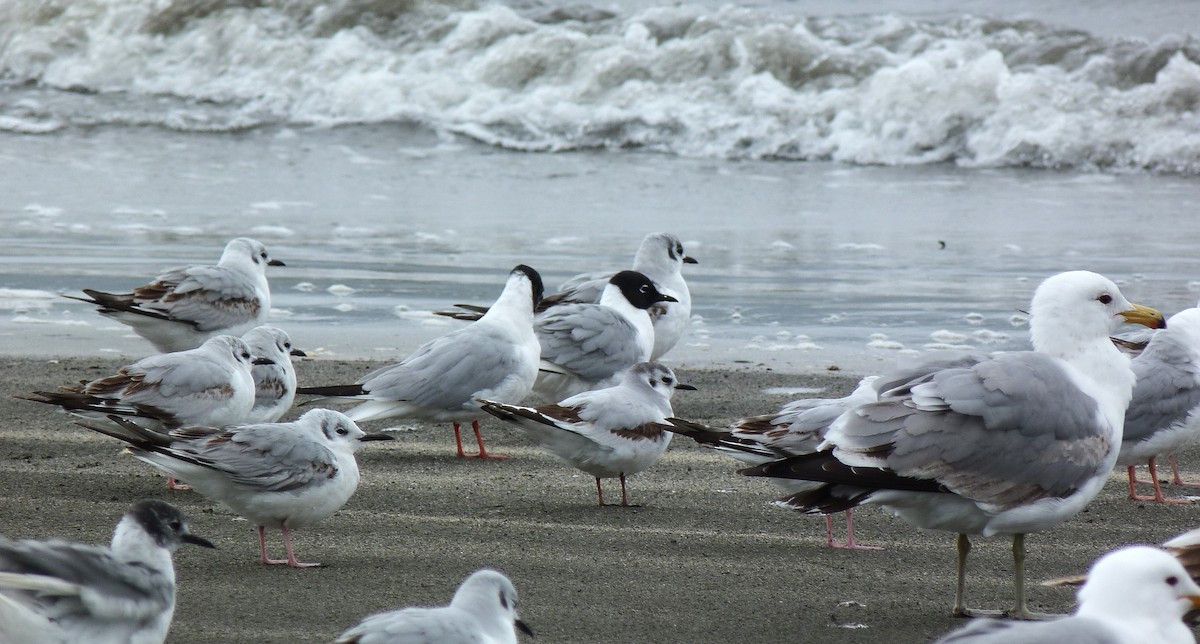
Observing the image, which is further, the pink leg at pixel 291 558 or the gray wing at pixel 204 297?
the gray wing at pixel 204 297

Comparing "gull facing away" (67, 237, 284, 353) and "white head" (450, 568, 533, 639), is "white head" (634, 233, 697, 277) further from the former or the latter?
"white head" (450, 568, 533, 639)

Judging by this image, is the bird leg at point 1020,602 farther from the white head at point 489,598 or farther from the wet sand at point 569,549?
the white head at point 489,598

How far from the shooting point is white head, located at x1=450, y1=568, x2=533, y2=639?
3400 mm

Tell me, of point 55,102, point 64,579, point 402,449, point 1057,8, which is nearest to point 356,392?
point 402,449

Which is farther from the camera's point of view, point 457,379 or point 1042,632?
point 457,379

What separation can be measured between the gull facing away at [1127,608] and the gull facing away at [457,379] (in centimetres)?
386

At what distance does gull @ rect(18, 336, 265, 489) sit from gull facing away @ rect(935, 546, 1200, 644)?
→ 377cm

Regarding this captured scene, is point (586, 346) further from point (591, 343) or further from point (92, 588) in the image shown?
point (92, 588)

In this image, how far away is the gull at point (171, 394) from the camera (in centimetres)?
576

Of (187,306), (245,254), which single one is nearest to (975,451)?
(187,306)

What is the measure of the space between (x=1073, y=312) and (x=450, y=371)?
320 centimetres

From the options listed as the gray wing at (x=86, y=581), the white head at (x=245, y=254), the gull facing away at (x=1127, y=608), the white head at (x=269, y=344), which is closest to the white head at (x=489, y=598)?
the gray wing at (x=86, y=581)

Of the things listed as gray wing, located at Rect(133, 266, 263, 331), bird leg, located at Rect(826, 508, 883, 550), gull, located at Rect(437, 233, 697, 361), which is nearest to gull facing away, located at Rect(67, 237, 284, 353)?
gray wing, located at Rect(133, 266, 263, 331)

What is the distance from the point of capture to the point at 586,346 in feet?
24.6
